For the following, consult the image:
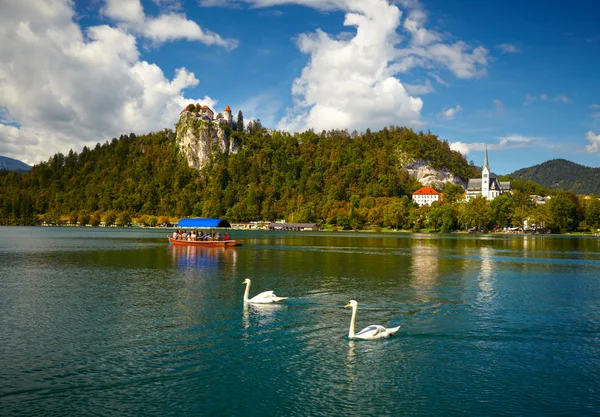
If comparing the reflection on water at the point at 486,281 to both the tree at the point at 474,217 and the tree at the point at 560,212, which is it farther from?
the tree at the point at 560,212

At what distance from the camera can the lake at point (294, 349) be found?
17.3m

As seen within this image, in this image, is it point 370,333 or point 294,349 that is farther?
point 370,333

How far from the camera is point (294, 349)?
76.4 feet

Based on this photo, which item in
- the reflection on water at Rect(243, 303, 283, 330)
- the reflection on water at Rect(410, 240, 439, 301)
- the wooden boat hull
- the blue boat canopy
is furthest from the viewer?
the blue boat canopy

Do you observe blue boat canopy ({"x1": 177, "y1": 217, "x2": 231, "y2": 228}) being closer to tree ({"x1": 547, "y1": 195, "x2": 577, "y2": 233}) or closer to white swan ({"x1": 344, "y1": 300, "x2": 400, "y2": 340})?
white swan ({"x1": 344, "y1": 300, "x2": 400, "y2": 340})

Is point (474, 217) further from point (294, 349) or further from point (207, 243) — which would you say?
point (294, 349)

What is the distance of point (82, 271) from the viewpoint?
53.2 meters


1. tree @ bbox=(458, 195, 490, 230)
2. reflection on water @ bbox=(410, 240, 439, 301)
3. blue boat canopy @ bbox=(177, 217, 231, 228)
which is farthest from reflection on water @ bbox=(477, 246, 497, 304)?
tree @ bbox=(458, 195, 490, 230)

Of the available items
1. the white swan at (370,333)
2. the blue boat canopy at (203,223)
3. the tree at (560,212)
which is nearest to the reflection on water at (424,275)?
the white swan at (370,333)

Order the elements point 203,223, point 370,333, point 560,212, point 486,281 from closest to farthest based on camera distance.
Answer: point 370,333
point 486,281
point 203,223
point 560,212

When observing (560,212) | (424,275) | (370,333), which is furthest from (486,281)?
(560,212)

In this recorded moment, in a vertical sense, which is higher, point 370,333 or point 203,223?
point 203,223

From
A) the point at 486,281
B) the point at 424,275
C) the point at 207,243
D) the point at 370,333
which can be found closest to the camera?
the point at 370,333

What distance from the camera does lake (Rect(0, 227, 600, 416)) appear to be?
17.3 m
